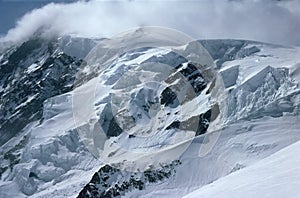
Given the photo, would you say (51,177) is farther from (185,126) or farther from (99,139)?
(185,126)

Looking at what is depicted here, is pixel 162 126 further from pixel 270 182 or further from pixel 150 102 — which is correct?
pixel 270 182

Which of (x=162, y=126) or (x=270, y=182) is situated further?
(x=162, y=126)

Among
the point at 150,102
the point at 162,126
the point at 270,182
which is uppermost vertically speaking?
the point at 270,182

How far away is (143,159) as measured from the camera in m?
112

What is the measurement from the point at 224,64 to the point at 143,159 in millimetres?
54264

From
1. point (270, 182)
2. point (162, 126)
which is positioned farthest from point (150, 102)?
point (270, 182)

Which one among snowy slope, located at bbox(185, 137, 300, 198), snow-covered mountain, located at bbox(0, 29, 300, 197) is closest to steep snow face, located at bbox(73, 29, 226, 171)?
snow-covered mountain, located at bbox(0, 29, 300, 197)

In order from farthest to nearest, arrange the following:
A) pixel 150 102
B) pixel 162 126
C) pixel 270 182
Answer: pixel 150 102, pixel 162 126, pixel 270 182

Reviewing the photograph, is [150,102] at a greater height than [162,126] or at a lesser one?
greater

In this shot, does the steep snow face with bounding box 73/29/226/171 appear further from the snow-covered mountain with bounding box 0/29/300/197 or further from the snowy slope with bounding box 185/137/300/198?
the snowy slope with bounding box 185/137/300/198

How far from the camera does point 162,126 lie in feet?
484

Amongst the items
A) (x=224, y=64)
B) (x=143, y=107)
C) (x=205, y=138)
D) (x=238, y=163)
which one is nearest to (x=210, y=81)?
A: (x=224, y=64)

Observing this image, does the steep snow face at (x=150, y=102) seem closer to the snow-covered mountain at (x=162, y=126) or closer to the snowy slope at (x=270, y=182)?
the snow-covered mountain at (x=162, y=126)

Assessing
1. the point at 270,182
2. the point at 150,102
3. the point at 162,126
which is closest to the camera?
the point at 270,182
